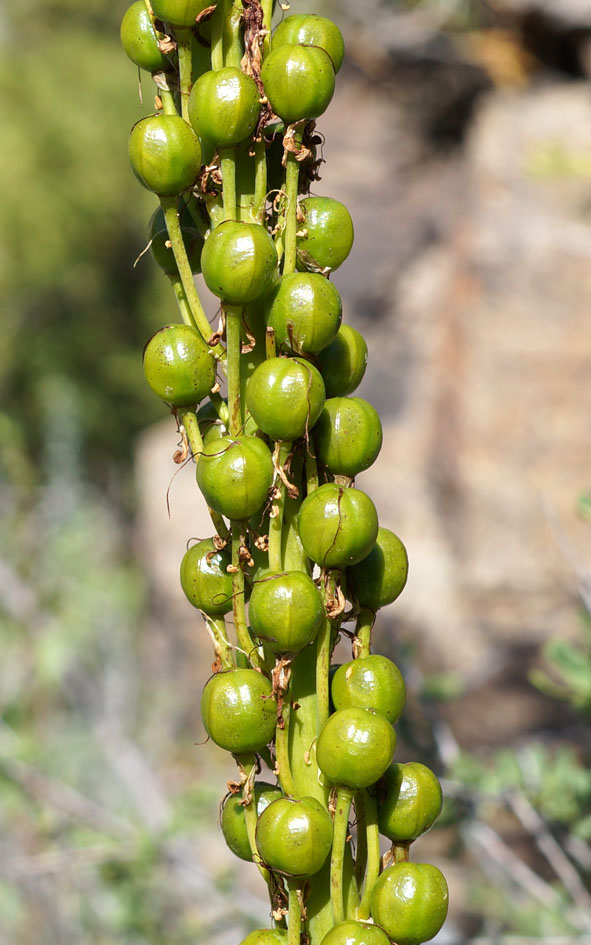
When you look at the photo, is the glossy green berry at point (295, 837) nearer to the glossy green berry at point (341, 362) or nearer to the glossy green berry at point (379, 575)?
the glossy green berry at point (379, 575)

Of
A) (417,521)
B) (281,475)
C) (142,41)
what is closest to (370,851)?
(281,475)

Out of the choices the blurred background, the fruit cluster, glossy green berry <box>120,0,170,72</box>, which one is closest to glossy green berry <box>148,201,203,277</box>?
the fruit cluster

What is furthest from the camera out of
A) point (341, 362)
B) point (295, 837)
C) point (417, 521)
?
point (417, 521)

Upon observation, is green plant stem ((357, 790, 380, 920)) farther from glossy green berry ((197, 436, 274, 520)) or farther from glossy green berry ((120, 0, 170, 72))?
glossy green berry ((120, 0, 170, 72))

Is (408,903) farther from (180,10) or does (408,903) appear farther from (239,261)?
(180,10)

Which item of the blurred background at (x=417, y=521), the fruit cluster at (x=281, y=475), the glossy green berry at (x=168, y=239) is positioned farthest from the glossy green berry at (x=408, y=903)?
the blurred background at (x=417, y=521)
